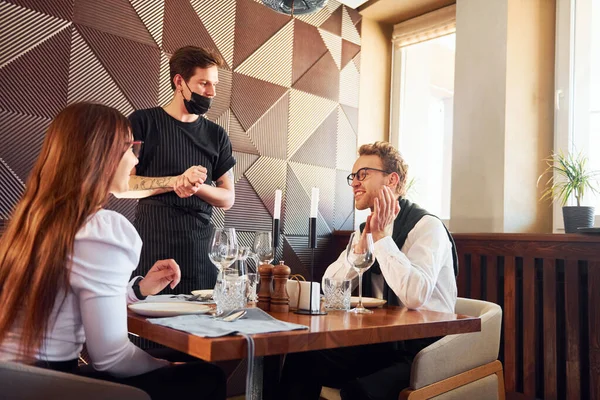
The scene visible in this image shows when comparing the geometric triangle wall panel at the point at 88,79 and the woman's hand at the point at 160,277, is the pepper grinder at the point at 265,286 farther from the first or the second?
the geometric triangle wall panel at the point at 88,79

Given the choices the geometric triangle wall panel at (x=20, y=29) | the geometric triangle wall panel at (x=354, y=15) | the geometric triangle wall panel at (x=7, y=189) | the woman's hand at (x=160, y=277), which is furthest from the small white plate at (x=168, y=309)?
the geometric triangle wall panel at (x=354, y=15)

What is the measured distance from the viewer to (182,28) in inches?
137

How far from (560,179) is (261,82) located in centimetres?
210

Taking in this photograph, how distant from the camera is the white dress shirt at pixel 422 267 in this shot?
1.86 m

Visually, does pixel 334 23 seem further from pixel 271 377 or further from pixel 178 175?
pixel 271 377

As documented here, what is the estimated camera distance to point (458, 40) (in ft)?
12.7

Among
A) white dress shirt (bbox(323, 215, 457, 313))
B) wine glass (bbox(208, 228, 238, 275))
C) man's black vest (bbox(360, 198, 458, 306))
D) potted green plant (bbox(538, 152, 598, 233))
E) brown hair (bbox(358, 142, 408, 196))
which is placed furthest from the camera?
potted green plant (bbox(538, 152, 598, 233))

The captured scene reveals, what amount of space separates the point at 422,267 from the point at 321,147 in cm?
242

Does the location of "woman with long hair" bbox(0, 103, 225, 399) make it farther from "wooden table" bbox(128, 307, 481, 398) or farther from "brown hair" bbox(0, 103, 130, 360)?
"wooden table" bbox(128, 307, 481, 398)

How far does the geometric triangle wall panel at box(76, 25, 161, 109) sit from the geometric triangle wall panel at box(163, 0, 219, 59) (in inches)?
5.1

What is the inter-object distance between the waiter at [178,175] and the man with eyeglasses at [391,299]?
2.61ft

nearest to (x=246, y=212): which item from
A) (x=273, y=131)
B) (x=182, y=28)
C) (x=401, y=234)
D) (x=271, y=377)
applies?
(x=273, y=131)

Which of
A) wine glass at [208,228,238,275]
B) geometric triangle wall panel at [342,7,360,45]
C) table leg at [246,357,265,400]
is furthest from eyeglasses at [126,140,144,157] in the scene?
geometric triangle wall panel at [342,7,360,45]

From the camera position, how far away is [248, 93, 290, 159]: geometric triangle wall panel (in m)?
3.85
